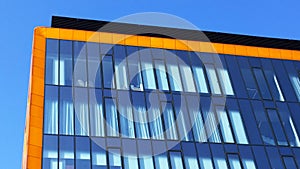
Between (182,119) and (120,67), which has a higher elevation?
(120,67)

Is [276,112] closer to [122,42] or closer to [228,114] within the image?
[228,114]

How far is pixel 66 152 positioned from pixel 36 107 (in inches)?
136

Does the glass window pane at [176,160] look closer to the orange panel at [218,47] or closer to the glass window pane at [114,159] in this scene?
the glass window pane at [114,159]

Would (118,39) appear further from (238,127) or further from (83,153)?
(238,127)

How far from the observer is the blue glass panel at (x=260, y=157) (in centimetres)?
3019

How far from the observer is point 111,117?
1182 inches

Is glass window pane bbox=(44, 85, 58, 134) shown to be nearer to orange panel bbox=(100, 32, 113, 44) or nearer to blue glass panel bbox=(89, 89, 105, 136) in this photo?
blue glass panel bbox=(89, 89, 105, 136)

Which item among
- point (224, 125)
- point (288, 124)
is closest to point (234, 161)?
point (224, 125)

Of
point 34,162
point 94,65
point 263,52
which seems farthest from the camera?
point 263,52

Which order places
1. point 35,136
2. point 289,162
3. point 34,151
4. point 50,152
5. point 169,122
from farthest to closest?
point 289,162
point 169,122
point 35,136
point 50,152
point 34,151

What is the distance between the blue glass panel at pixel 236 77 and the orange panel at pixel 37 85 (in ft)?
41.4

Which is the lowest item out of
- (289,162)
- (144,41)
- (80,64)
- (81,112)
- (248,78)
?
(289,162)

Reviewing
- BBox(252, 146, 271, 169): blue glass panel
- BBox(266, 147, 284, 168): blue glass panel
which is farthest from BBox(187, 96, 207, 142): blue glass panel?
BBox(266, 147, 284, 168): blue glass panel

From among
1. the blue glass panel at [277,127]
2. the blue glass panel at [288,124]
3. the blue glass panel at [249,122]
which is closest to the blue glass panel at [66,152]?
the blue glass panel at [249,122]
